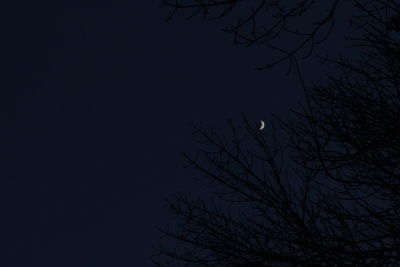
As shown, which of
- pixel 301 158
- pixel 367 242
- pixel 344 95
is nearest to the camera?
pixel 367 242

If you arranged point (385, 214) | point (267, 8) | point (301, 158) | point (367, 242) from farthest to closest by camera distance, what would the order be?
1. point (301, 158)
2. point (385, 214)
3. point (367, 242)
4. point (267, 8)

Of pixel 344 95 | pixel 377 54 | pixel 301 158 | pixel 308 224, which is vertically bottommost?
pixel 308 224

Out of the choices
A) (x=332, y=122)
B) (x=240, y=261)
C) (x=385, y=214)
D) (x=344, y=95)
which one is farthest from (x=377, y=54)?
(x=240, y=261)

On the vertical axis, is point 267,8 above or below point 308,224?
above

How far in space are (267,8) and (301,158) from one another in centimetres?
158

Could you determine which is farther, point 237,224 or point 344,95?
point 344,95

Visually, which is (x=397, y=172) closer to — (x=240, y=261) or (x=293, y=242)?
(x=293, y=242)

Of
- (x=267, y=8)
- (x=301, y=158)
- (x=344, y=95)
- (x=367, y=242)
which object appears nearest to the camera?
(x=267, y=8)

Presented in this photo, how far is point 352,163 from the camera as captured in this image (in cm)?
389

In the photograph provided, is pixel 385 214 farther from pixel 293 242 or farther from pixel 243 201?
pixel 243 201

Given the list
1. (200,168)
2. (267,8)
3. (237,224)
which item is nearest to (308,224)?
(237,224)

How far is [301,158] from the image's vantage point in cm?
404

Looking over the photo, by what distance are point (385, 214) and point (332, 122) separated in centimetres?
82

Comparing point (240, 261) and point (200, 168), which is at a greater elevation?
point (200, 168)
